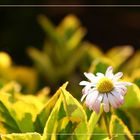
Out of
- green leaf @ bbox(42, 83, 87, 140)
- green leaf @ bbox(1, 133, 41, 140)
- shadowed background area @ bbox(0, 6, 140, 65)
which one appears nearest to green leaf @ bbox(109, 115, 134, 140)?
green leaf @ bbox(42, 83, 87, 140)

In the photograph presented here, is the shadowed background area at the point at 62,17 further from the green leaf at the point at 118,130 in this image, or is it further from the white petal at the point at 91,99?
the white petal at the point at 91,99

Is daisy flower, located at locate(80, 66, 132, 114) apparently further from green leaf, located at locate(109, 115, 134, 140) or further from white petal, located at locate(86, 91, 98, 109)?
green leaf, located at locate(109, 115, 134, 140)

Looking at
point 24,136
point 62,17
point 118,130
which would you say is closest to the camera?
point 24,136

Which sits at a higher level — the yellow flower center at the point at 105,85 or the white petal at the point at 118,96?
the yellow flower center at the point at 105,85

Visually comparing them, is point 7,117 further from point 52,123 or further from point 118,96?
point 118,96

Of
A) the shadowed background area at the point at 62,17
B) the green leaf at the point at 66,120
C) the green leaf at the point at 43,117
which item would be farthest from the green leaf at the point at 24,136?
the shadowed background area at the point at 62,17

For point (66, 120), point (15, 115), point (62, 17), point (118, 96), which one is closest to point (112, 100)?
point (118, 96)

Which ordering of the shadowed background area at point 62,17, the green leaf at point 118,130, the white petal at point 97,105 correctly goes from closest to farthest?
the white petal at point 97,105 → the green leaf at point 118,130 → the shadowed background area at point 62,17
